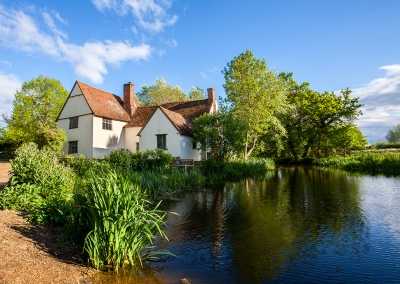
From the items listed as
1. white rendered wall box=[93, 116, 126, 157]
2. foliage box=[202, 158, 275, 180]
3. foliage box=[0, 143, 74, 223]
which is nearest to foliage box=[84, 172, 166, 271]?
foliage box=[0, 143, 74, 223]

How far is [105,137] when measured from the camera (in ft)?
99.3

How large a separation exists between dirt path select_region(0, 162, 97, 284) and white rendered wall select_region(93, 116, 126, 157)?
75.8 feet

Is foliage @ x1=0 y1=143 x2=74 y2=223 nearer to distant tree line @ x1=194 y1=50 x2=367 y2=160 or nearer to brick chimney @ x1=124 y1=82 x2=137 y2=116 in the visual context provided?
distant tree line @ x1=194 y1=50 x2=367 y2=160

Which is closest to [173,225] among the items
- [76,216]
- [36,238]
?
[76,216]

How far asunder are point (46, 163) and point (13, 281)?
16.4 ft

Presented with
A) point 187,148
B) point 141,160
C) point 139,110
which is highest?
point 139,110

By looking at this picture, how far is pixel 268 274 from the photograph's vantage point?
5625 millimetres

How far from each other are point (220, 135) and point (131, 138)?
1143cm

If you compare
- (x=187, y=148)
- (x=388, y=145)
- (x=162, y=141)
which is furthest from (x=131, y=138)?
(x=388, y=145)

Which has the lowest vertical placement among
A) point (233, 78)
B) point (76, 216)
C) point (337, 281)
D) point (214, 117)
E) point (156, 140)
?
point (337, 281)

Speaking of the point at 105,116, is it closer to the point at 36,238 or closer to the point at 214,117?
the point at 214,117

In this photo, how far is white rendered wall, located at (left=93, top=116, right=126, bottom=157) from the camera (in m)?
29.1

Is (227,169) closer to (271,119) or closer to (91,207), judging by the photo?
(271,119)

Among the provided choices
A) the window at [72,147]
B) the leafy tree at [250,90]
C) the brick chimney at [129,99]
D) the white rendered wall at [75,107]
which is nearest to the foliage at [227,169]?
the leafy tree at [250,90]
